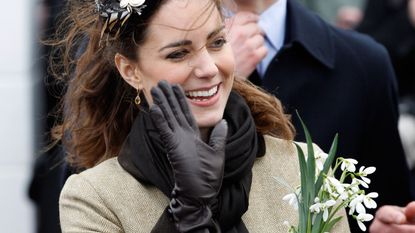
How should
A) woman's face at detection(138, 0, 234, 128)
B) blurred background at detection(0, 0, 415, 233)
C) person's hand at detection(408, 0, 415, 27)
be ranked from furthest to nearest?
person's hand at detection(408, 0, 415, 27)
blurred background at detection(0, 0, 415, 233)
woman's face at detection(138, 0, 234, 128)

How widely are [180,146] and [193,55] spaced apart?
330 millimetres

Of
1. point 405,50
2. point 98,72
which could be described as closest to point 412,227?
point 98,72

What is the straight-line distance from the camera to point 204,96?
357 cm

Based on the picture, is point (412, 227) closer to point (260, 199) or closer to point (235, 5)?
point (260, 199)

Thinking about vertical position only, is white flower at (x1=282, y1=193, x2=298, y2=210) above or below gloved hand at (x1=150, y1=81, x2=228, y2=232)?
below

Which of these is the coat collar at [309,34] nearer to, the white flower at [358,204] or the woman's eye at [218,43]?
the woman's eye at [218,43]

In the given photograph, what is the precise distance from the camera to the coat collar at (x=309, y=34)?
4.51m

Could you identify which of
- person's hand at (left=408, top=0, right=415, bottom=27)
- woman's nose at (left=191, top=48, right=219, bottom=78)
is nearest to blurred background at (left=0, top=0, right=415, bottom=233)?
person's hand at (left=408, top=0, right=415, bottom=27)

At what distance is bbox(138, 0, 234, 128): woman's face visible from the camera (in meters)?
3.53

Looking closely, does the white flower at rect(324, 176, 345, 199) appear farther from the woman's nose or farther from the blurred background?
the blurred background

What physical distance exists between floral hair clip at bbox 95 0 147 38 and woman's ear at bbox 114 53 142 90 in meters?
0.08

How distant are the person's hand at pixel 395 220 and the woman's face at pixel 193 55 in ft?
1.85

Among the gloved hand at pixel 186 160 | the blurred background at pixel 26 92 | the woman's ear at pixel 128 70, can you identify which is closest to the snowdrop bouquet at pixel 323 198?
the gloved hand at pixel 186 160

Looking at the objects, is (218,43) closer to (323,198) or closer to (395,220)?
(323,198)
